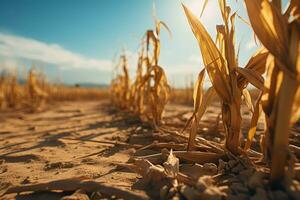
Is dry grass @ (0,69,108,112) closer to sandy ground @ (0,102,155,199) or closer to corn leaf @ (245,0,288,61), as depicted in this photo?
sandy ground @ (0,102,155,199)

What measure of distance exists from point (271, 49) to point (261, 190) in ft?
1.93

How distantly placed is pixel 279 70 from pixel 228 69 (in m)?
0.39

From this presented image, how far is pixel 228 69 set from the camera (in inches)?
63.2

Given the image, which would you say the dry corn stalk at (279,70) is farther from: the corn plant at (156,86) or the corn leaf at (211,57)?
the corn plant at (156,86)

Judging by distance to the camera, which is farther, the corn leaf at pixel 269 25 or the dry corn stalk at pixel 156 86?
the dry corn stalk at pixel 156 86

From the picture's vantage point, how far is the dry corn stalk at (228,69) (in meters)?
1.57

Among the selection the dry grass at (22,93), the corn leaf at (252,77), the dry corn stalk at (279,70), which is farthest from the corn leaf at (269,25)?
the dry grass at (22,93)

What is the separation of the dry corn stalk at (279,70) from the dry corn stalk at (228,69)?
0.27m

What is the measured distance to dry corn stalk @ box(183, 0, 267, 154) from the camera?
1.57 meters

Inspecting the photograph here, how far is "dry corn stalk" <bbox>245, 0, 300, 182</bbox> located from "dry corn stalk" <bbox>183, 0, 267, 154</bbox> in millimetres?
274

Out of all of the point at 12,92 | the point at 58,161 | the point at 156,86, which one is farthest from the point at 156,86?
the point at 12,92

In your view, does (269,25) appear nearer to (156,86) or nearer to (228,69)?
(228,69)

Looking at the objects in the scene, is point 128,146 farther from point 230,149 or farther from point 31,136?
point 31,136

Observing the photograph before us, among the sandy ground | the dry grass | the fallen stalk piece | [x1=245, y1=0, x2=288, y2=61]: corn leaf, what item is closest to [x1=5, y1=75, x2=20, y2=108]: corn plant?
the dry grass
